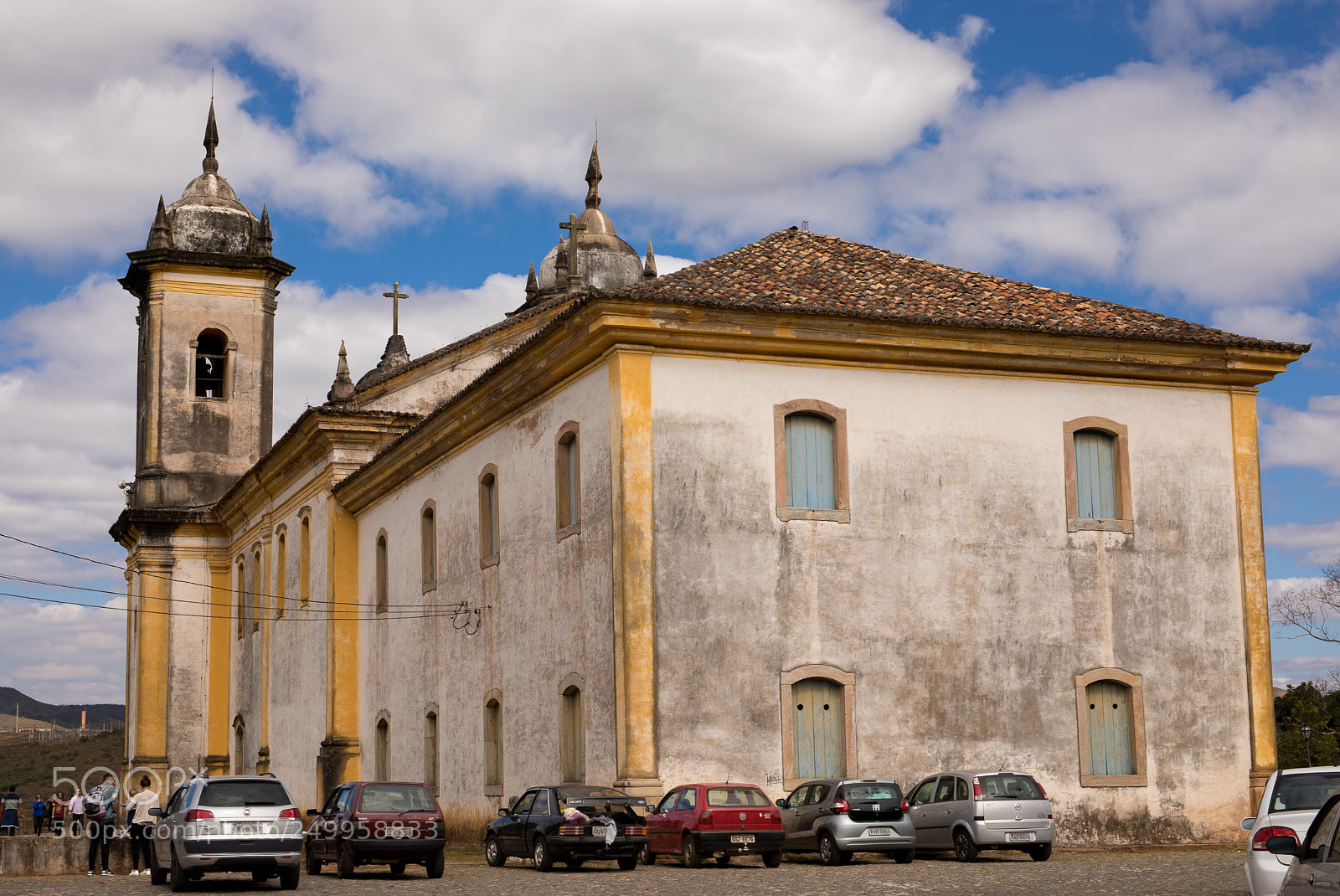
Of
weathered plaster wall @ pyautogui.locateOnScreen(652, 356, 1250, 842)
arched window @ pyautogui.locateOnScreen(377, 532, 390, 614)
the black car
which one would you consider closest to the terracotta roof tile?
weathered plaster wall @ pyautogui.locateOnScreen(652, 356, 1250, 842)

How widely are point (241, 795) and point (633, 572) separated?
6049mm

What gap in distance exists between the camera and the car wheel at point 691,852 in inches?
753

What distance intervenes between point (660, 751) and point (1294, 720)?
60923 millimetres

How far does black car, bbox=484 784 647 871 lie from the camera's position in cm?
1916

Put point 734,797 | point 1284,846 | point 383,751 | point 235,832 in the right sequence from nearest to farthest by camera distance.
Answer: point 1284,846 < point 235,832 < point 734,797 < point 383,751

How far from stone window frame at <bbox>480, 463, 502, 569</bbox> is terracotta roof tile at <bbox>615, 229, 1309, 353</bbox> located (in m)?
5.61

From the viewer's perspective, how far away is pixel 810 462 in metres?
22.8

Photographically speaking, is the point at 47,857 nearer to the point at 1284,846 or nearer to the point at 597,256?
the point at 1284,846

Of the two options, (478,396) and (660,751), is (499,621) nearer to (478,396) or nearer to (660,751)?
(478,396)

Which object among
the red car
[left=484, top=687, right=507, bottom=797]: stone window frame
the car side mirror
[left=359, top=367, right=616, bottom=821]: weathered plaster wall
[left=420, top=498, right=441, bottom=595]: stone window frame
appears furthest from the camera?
[left=420, top=498, right=441, bottom=595]: stone window frame

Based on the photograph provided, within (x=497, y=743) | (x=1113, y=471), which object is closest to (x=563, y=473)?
(x=497, y=743)

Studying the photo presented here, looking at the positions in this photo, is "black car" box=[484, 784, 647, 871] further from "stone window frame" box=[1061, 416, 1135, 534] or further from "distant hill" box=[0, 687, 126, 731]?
"distant hill" box=[0, 687, 126, 731]

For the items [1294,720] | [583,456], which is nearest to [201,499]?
[583,456]

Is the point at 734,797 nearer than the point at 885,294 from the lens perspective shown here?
Yes
